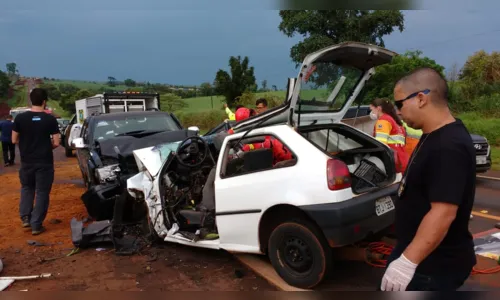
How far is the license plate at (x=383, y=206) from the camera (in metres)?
3.60

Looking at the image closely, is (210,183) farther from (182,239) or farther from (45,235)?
(45,235)

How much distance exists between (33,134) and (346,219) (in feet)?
15.7

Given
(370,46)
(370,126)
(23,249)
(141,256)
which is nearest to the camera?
(370,46)

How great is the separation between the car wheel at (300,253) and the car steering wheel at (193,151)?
71.2 inches

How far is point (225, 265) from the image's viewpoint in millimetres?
4477

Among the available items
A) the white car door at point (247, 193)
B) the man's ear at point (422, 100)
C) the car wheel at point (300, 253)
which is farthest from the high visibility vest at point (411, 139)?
the man's ear at point (422, 100)

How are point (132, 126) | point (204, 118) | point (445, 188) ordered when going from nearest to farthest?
point (445, 188)
point (132, 126)
point (204, 118)

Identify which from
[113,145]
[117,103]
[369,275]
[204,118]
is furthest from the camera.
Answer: [204,118]

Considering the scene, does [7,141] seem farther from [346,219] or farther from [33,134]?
[346,219]

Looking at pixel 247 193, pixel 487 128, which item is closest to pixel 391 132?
pixel 247 193

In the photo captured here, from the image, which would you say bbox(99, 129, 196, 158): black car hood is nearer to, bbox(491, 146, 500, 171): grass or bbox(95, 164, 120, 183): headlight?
bbox(95, 164, 120, 183): headlight

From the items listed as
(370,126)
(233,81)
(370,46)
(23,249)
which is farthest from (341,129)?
(233,81)

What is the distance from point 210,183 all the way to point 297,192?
4.75 feet

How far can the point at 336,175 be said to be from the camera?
344cm
